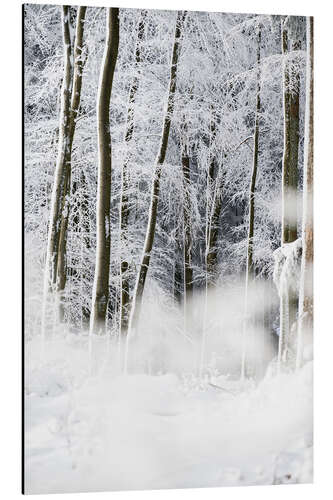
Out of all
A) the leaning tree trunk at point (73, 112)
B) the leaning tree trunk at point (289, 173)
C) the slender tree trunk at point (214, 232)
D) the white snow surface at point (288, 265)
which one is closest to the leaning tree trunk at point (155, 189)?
the slender tree trunk at point (214, 232)

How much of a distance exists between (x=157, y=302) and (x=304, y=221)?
38.1 inches

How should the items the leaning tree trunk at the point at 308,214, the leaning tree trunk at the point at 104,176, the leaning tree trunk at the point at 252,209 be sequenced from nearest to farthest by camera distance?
the leaning tree trunk at the point at 104,176
the leaning tree trunk at the point at 252,209
the leaning tree trunk at the point at 308,214

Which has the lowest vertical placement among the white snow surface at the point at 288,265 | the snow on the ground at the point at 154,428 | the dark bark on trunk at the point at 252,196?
the snow on the ground at the point at 154,428

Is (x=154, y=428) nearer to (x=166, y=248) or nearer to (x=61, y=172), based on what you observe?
(x=166, y=248)

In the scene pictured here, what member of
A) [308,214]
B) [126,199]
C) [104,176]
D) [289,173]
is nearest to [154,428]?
[126,199]

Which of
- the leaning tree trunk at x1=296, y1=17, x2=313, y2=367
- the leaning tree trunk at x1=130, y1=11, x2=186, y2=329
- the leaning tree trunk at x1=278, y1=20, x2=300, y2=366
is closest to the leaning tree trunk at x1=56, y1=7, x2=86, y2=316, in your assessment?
the leaning tree trunk at x1=130, y1=11, x2=186, y2=329

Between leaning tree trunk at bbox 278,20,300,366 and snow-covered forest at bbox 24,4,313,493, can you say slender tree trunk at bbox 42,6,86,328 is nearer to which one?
snow-covered forest at bbox 24,4,313,493

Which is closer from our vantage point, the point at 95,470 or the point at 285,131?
the point at 95,470

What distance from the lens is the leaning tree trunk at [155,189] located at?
Answer: 460cm

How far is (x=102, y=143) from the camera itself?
4.60 meters

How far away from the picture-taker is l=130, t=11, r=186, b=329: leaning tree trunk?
460 centimetres

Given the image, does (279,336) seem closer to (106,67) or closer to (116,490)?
(116,490)

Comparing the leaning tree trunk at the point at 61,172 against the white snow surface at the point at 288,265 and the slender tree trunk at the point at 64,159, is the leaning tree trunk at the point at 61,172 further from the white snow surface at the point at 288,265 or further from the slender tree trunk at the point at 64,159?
the white snow surface at the point at 288,265
